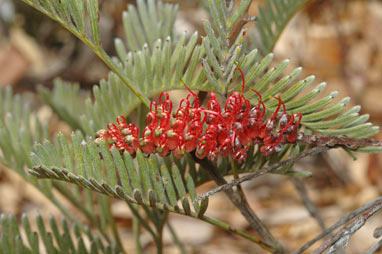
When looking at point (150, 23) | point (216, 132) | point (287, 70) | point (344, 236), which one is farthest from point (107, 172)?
point (287, 70)

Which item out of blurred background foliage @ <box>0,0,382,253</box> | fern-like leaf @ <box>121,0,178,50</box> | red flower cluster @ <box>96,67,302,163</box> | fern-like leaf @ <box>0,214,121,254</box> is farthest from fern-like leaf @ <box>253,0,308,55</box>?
blurred background foliage @ <box>0,0,382,253</box>

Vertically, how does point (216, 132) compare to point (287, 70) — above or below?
below

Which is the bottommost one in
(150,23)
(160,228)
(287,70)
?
(160,228)

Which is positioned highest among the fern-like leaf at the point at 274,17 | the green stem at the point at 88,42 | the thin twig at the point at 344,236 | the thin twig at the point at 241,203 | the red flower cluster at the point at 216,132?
the fern-like leaf at the point at 274,17

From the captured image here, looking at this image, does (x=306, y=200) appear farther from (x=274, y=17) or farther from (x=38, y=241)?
(x=38, y=241)

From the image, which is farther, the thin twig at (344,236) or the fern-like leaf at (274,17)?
the fern-like leaf at (274,17)

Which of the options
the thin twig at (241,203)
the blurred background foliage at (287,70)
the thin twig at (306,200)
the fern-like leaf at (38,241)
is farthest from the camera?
the blurred background foliage at (287,70)

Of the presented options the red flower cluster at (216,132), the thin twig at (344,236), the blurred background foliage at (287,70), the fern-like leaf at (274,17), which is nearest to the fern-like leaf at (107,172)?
the red flower cluster at (216,132)

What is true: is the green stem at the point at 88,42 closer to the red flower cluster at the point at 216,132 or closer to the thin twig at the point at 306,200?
the red flower cluster at the point at 216,132
